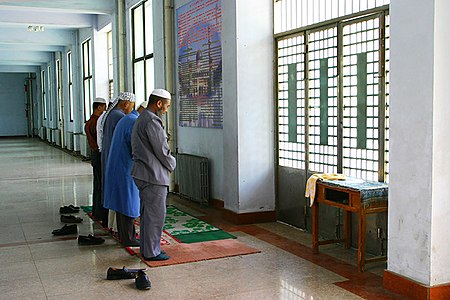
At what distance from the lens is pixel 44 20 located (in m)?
14.3

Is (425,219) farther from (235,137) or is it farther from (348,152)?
(235,137)

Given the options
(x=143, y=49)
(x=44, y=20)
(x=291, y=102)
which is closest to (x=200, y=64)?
(x=291, y=102)

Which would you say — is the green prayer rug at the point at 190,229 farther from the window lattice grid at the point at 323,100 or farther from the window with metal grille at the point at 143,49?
the window with metal grille at the point at 143,49

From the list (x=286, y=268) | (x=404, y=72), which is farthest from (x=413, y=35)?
(x=286, y=268)

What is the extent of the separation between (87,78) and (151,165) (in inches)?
488

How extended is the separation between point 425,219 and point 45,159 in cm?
1444

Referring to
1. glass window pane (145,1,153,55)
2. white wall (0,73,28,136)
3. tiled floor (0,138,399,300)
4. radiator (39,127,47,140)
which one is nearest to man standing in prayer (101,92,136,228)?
tiled floor (0,138,399,300)

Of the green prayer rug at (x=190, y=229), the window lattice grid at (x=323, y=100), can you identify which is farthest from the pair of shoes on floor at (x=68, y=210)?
the window lattice grid at (x=323, y=100)

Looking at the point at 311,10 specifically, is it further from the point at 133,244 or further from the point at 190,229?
the point at 133,244

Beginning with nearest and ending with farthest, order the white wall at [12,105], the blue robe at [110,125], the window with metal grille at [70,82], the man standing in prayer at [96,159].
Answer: the blue robe at [110,125] < the man standing in prayer at [96,159] < the window with metal grille at [70,82] < the white wall at [12,105]

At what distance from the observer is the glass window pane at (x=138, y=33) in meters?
11.5

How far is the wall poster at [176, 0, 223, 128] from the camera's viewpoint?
7891 mm

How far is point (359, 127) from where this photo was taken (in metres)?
5.59

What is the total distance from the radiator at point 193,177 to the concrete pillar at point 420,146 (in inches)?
167
